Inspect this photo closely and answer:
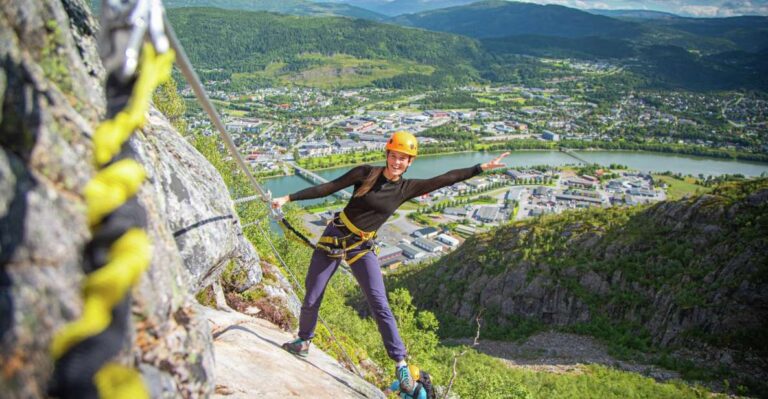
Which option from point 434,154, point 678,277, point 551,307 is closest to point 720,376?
Answer: point 678,277

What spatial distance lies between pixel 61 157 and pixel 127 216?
0.37 m

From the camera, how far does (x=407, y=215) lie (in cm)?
6956

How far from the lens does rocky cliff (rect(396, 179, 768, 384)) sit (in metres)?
21.8

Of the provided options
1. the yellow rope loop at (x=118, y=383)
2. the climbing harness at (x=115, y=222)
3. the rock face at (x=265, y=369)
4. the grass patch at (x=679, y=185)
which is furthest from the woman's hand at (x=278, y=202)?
the grass patch at (x=679, y=185)

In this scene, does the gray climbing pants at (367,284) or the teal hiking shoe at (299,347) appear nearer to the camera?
the gray climbing pants at (367,284)

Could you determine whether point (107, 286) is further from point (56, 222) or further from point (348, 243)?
point (348, 243)

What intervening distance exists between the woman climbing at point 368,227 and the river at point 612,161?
7122cm

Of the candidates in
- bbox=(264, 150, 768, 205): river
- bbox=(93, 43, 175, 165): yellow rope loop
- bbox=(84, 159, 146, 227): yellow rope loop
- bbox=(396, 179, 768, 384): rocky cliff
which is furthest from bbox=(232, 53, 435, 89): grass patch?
bbox=(84, 159, 146, 227): yellow rope loop

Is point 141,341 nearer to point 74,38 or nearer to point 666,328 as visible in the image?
point 74,38

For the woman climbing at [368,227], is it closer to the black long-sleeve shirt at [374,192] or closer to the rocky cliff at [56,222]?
the black long-sleeve shirt at [374,192]

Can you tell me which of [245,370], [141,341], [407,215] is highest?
[141,341]

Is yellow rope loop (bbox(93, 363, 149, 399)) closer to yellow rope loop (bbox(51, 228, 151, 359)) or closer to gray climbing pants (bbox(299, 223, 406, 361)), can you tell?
yellow rope loop (bbox(51, 228, 151, 359))

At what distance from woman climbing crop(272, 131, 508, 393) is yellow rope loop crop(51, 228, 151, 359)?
280 cm

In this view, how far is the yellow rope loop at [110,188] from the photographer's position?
2049 mm
